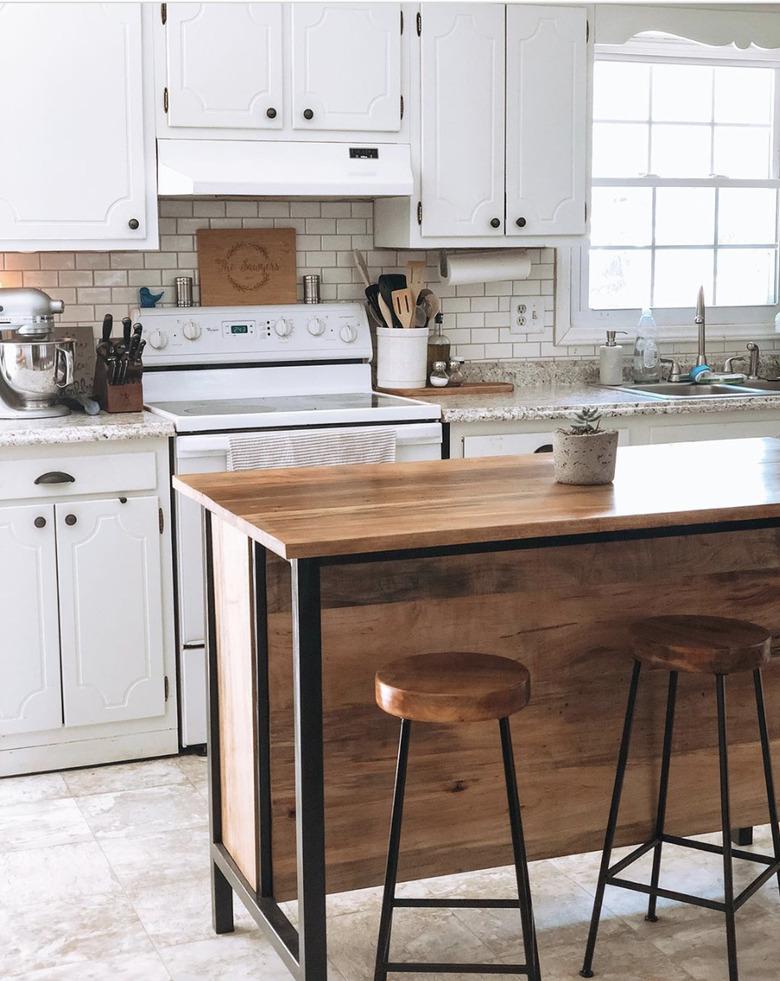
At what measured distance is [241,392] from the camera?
4.80 m

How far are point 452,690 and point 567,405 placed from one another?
2.31 m

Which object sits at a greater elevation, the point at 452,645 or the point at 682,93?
the point at 682,93

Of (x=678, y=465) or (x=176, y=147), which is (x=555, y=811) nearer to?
(x=678, y=465)

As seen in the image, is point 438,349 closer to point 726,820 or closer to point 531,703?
point 531,703

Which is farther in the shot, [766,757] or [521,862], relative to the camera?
[766,757]

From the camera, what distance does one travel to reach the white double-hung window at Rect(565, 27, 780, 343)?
5.34 metres

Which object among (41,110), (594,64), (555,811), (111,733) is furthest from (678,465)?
(594,64)

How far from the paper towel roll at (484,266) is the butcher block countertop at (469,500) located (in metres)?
1.81

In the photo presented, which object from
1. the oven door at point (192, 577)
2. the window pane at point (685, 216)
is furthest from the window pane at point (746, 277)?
the oven door at point (192, 577)

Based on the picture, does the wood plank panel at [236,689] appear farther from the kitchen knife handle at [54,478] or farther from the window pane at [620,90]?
the window pane at [620,90]

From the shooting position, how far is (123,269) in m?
4.66

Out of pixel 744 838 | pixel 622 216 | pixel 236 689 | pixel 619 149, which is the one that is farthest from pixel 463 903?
pixel 619 149

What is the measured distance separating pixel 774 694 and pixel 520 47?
259 centimetres

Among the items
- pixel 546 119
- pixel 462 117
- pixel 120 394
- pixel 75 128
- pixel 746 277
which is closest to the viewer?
pixel 75 128
